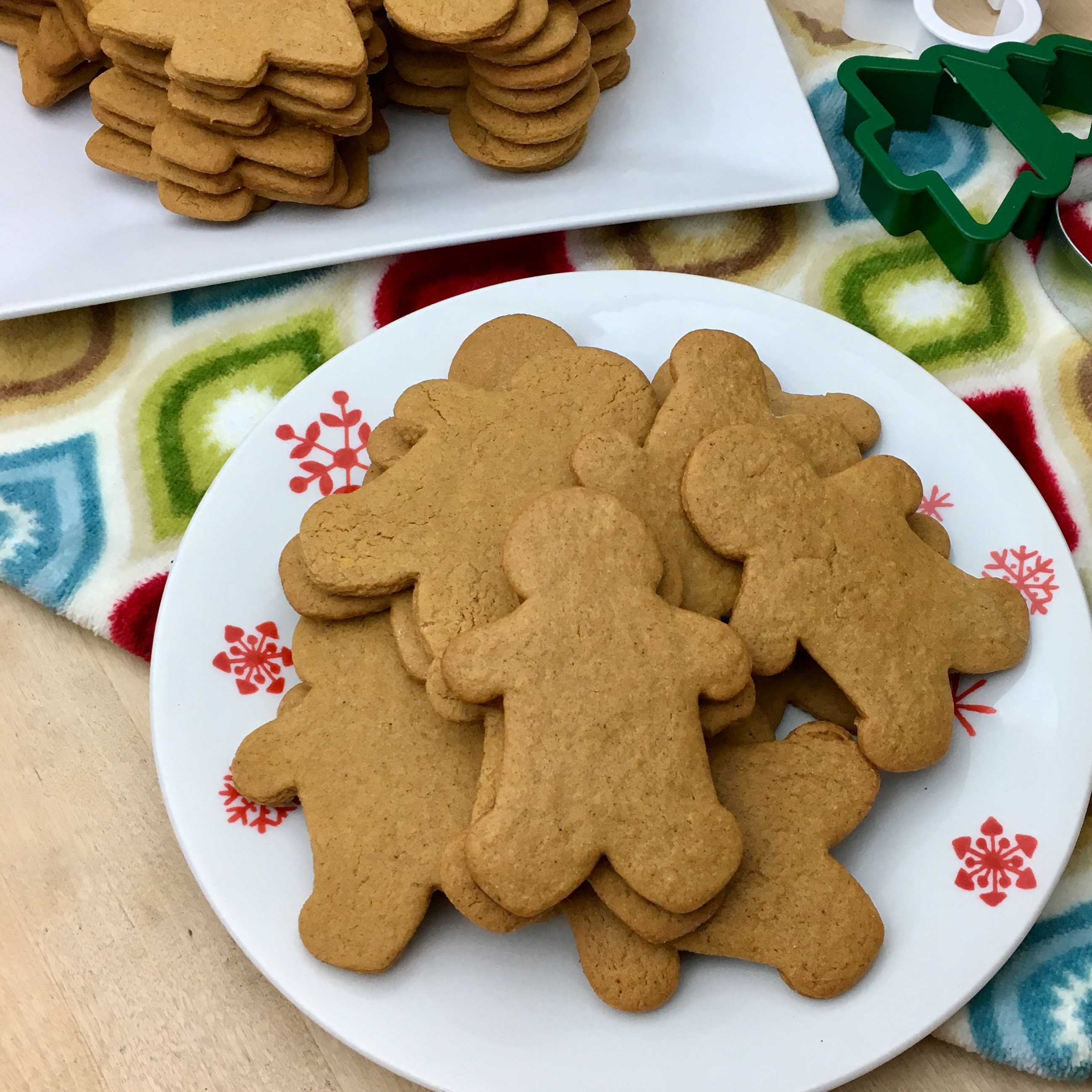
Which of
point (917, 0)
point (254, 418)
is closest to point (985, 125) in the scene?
point (917, 0)

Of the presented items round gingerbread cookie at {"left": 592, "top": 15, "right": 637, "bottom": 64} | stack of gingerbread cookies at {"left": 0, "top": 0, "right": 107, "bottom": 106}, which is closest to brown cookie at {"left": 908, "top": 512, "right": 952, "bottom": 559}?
round gingerbread cookie at {"left": 592, "top": 15, "right": 637, "bottom": 64}

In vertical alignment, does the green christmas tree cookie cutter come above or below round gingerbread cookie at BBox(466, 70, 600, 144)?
below

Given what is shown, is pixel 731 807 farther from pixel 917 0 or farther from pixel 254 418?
pixel 917 0

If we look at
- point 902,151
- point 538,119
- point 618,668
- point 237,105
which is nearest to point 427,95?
point 538,119

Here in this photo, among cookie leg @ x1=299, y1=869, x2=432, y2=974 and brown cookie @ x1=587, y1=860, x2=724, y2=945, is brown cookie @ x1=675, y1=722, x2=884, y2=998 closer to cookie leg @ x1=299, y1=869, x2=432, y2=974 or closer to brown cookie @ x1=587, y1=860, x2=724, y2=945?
brown cookie @ x1=587, y1=860, x2=724, y2=945

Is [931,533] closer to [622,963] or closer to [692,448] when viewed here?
[692,448]
